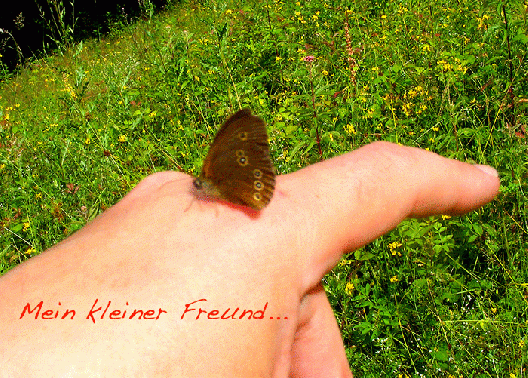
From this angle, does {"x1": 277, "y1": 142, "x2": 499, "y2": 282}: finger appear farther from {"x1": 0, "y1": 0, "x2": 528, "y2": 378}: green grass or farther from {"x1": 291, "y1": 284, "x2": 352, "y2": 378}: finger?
{"x1": 0, "y1": 0, "x2": 528, "y2": 378}: green grass

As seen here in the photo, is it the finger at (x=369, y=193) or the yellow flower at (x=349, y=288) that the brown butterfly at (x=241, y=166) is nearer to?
the finger at (x=369, y=193)

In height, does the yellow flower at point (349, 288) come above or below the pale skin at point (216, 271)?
below

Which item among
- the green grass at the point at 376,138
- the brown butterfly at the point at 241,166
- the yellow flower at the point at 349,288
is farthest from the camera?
the yellow flower at the point at 349,288

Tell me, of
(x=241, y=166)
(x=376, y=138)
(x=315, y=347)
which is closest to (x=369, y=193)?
(x=241, y=166)

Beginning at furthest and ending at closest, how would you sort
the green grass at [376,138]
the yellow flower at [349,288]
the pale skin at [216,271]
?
the yellow flower at [349,288] < the green grass at [376,138] < the pale skin at [216,271]

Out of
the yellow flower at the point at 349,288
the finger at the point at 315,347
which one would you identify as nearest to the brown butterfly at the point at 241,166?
the finger at the point at 315,347

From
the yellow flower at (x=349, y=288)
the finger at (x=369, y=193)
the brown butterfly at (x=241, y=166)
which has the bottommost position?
the yellow flower at (x=349, y=288)
